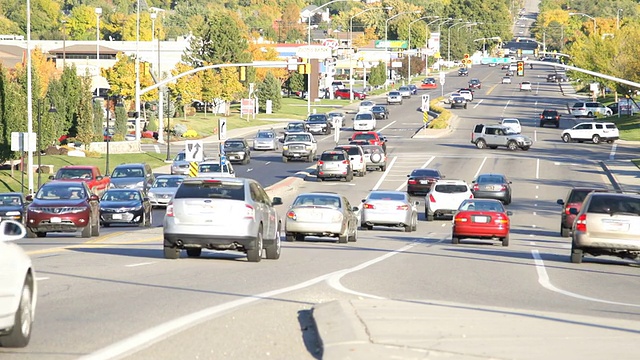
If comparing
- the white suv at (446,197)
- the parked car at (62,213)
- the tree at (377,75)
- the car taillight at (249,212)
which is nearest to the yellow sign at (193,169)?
the white suv at (446,197)

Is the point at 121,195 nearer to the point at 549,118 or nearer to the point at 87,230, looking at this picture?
the point at 87,230

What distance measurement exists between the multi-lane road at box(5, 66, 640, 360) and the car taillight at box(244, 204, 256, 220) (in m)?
0.91

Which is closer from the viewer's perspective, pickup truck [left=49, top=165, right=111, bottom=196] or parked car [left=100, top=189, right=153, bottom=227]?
parked car [left=100, top=189, right=153, bottom=227]

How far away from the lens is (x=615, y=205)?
25.2 metres

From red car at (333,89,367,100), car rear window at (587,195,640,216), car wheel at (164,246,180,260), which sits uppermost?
red car at (333,89,367,100)

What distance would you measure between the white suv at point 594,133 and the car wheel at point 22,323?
265ft

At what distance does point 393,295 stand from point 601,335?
4.87 metres

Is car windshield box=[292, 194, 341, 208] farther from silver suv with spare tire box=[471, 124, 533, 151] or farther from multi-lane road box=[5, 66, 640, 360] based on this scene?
silver suv with spare tire box=[471, 124, 533, 151]

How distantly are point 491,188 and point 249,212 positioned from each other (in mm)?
32657

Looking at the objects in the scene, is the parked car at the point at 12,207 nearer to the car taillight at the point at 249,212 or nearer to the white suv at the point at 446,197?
the white suv at the point at 446,197

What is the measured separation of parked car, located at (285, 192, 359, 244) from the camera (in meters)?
30.8

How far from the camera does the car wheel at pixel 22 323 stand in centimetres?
1084

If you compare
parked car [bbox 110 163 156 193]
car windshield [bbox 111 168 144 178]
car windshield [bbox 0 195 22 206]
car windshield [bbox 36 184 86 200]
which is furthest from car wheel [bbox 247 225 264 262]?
car windshield [bbox 111 168 144 178]

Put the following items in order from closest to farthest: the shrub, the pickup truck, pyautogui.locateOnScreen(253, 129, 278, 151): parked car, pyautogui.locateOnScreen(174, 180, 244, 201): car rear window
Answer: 1. pyautogui.locateOnScreen(174, 180, 244, 201): car rear window
2. the pickup truck
3. pyautogui.locateOnScreen(253, 129, 278, 151): parked car
4. the shrub
